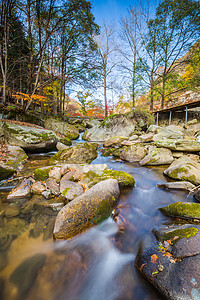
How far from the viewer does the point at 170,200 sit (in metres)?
3.00

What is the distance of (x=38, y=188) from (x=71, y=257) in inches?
69.5

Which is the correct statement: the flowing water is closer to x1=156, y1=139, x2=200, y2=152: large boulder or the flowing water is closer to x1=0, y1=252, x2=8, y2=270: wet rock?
x1=0, y1=252, x2=8, y2=270: wet rock

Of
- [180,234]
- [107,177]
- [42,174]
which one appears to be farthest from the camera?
[42,174]

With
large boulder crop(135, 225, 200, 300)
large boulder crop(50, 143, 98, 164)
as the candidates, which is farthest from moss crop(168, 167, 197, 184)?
large boulder crop(50, 143, 98, 164)

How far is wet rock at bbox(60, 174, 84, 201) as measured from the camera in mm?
2699

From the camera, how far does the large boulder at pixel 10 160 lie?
352cm

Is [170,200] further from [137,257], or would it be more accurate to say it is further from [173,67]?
[173,67]

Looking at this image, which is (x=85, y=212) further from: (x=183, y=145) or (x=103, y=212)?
(x=183, y=145)

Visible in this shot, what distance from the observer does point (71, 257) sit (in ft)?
5.75

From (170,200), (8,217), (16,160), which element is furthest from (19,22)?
(170,200)

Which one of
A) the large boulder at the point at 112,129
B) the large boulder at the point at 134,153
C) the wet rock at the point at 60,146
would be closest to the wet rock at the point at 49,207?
the large boulder at the point at 134,153

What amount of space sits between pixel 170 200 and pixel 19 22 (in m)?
12.5

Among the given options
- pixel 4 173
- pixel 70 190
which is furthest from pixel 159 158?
pixel 4 173

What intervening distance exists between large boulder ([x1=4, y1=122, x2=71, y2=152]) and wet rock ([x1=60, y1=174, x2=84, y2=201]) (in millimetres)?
4005
